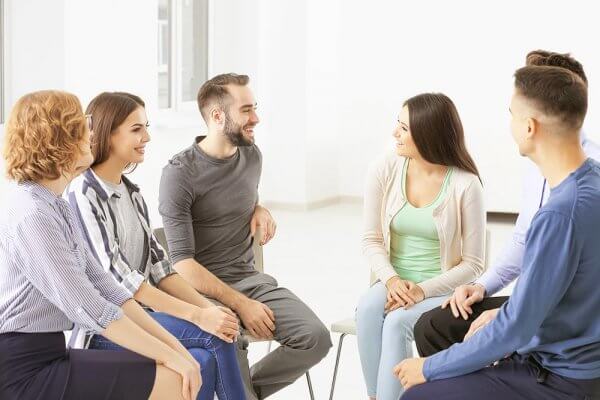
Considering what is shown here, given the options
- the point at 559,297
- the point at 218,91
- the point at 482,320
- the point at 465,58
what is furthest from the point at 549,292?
the point at 465,58

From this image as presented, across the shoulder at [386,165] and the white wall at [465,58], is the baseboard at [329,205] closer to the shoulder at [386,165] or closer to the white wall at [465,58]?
the white wall at [465,58]

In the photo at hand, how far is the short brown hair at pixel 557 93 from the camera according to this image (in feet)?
7.80

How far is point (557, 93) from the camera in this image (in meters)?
2.38

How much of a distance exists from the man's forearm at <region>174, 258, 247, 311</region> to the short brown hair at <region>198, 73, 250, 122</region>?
1.84 ft

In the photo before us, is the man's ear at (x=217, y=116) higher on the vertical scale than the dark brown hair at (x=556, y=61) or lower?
lower

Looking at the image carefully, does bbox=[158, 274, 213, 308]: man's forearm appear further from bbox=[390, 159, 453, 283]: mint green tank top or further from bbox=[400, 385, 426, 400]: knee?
bbox=[400, 385, 426, 400]: knee

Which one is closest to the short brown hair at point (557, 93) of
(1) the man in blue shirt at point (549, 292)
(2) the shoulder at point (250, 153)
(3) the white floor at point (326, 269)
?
(1) the man in blue shirt at point (549, 292)

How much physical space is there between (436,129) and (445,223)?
0.31 meters

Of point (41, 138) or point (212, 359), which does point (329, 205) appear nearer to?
point (212, 359)

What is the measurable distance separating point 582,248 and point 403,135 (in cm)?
122

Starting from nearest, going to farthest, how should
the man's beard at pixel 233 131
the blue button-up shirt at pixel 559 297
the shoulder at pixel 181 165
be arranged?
1. the blue button-up shirt at pixel 559 297
2. the shoulder at pixel 181 165
3. the man's beard at pixel 233 131

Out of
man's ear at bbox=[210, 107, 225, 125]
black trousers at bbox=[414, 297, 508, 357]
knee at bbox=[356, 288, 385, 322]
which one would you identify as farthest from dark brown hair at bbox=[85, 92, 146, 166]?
black trousers at bbox=[414, 297, 508, 357]

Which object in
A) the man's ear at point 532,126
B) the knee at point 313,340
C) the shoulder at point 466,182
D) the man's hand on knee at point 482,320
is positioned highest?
the man's ear at point 532,126

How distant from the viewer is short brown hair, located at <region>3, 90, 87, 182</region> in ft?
7.99
